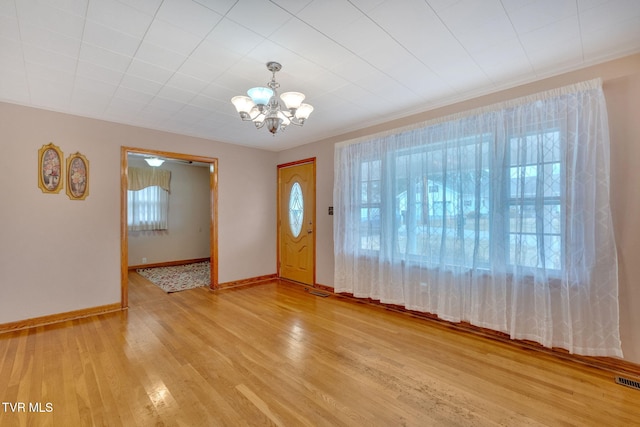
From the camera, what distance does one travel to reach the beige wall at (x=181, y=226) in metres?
6.59

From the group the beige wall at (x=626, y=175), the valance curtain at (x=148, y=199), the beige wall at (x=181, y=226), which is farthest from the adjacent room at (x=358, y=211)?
the valance curtain at (x=148, y=199)

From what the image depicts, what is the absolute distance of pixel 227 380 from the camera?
2160mm

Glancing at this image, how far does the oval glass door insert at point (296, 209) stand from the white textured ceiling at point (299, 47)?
2200mm

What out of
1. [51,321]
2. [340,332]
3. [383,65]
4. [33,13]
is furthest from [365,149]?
[51,321]

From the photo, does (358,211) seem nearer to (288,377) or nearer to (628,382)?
(288,377)

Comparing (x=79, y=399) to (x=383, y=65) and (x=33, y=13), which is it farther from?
(x=383, y=65)

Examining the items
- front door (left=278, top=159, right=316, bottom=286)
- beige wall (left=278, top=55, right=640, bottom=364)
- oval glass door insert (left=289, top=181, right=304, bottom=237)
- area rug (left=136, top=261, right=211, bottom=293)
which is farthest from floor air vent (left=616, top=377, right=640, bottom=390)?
area rug (left=136, top=261, right=211, bottom=293)

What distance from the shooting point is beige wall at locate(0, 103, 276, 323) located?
10.3 ft

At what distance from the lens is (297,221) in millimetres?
5246

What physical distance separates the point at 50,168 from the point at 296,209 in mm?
3434

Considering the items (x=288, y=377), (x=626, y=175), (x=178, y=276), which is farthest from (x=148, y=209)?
(x=626, y=175)

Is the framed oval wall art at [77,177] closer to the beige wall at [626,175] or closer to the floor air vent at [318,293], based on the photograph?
the floor air vent at [318,293]

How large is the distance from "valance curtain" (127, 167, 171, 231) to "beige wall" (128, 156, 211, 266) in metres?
0.13

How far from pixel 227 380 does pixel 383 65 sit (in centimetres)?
290
